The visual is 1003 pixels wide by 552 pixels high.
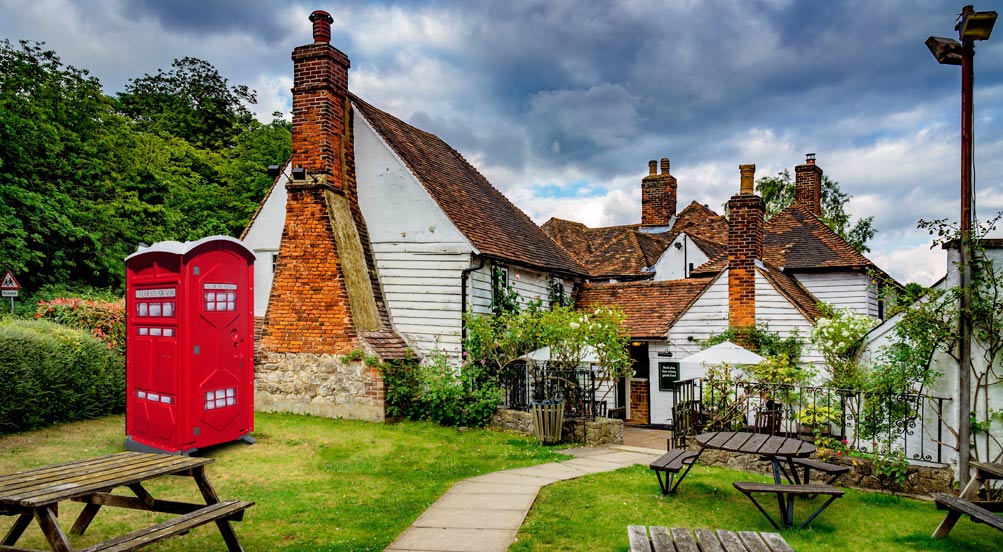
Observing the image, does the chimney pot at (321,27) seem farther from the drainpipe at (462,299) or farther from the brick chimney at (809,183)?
the brick chimney at (809,183)

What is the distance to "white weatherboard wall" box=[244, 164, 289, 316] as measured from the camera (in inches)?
690

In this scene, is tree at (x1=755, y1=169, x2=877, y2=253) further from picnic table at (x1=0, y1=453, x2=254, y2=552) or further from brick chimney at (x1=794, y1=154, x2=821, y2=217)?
picnic table at (x1=0, y1=453, x2=254, y2=552)

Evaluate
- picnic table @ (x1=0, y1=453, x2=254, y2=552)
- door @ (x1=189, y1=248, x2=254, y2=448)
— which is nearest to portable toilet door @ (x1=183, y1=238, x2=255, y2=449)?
door @ (x1=189, y1=248, x2=254, y2=448)

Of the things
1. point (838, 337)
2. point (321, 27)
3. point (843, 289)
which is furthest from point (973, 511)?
point (843, 289)

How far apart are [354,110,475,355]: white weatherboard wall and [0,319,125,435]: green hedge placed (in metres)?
5.83

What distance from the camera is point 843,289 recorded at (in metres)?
21.3

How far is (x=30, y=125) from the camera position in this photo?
70.7ft

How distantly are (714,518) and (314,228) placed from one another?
33.2 feet

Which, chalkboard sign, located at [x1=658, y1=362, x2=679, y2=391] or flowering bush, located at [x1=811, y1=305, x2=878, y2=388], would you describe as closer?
flowering bush, located at [x1=811, y1=305, x2=878, y2=388]

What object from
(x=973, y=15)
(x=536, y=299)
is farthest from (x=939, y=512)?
(x=536, y=299)

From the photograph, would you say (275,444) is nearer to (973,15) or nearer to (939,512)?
(939,512)

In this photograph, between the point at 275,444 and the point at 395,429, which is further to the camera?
the point at 395,429

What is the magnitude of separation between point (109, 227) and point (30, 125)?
4.10m

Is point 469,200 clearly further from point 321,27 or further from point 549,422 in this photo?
point 549,422
